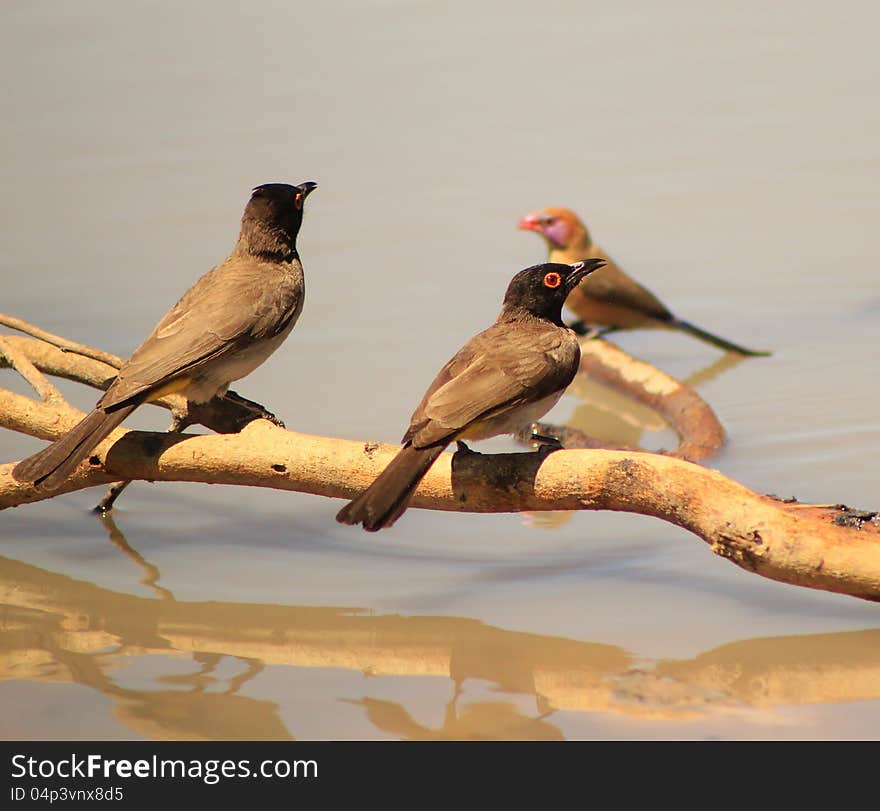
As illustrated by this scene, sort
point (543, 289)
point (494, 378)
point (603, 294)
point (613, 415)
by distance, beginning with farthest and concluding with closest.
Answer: point (603, 294), point (613, 415), point (543, 289), point (494, 378)

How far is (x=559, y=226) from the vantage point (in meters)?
11.5

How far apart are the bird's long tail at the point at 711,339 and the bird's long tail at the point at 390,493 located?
17.5 ft

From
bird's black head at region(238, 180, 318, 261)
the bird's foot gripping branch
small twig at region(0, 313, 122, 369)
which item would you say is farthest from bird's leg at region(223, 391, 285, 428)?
bird's black head at region(238, 180, 318, 261)

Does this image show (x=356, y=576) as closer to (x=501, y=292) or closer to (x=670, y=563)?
(x=670, y=563)

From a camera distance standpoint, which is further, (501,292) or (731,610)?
(501,292)

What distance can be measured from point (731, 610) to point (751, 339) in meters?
4.75

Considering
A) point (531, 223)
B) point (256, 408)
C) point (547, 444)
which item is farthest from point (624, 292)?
point (547, 444)

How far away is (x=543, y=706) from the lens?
545cm

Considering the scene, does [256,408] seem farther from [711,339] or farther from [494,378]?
[711,339]

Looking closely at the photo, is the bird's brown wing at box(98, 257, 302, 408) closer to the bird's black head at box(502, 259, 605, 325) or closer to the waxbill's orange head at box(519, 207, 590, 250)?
the bird's black head at box(502, 259, 605, 325)

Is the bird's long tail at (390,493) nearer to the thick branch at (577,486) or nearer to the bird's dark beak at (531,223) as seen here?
the thick branch at (577,486)

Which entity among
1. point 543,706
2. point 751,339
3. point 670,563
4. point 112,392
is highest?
point 751,339

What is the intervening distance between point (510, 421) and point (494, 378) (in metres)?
0.21

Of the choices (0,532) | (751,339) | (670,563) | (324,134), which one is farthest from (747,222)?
(0,532)
